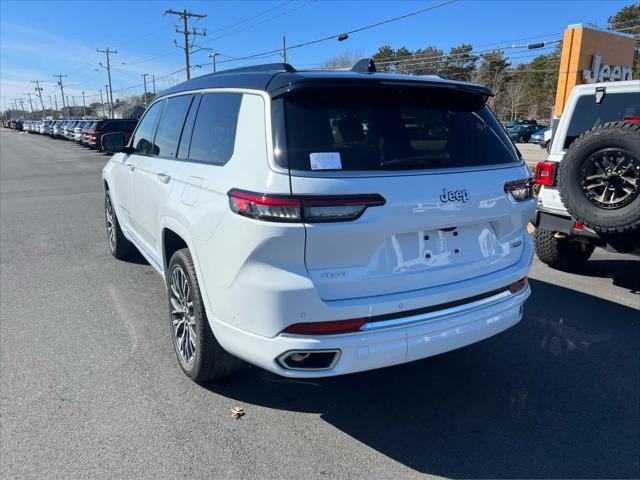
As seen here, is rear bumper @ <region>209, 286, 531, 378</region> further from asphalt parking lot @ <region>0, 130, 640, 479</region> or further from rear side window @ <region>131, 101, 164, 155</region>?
rear side window @ <region>131, 101, 164, 155</region>

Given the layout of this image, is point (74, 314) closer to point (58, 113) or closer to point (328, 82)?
point (328, 82)

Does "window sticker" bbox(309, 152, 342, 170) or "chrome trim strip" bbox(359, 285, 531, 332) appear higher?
"window sticker" bbox(309, 152, 342, 170)

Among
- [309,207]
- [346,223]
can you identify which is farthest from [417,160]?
[309,207]

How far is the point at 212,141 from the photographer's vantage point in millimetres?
2986

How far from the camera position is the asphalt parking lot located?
2506 millimetres

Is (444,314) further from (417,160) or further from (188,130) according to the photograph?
(188,130)

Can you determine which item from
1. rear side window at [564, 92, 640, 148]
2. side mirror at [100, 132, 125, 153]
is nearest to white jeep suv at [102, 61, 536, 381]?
side mirror at [100, 132, 125, 153]

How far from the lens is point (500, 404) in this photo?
3023mm

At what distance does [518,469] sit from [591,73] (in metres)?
23.9

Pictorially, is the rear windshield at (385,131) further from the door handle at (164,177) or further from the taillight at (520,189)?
the door handle at (164,177)

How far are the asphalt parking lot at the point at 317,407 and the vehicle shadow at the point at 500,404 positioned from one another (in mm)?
10

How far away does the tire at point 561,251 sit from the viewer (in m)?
5.56

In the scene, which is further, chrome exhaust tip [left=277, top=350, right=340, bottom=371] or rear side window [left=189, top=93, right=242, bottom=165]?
rear side window [left=189, top=93, right=242, bottom=165]

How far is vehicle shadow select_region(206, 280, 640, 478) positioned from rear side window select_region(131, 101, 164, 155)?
2.22 meters
